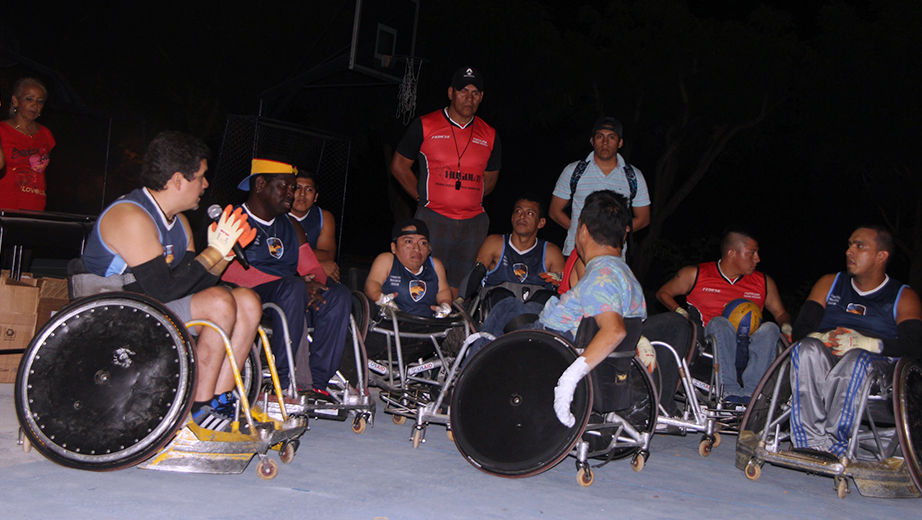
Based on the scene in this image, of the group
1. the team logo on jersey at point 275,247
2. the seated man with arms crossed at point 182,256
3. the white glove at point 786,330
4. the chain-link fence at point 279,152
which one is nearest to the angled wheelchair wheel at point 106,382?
the seated man with arms crossed at point 182,256

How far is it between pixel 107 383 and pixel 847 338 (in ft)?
10.1

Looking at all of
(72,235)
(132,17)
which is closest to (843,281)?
(72,235)

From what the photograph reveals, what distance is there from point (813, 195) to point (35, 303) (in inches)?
621

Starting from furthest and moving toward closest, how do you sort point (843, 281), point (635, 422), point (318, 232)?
point (318, 232), point (843, 281), point (635, 422)

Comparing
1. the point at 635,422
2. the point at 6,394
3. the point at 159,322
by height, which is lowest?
the point at 6,394

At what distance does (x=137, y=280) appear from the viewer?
103 inches

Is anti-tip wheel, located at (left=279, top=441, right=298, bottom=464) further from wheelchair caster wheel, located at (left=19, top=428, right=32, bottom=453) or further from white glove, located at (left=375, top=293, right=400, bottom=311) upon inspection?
white glove, located at (left=375, top=293, right=400, bottom=311)

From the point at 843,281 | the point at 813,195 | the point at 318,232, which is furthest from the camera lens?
the point at 813,195

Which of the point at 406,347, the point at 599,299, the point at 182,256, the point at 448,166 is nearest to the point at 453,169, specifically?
the point at 448,166

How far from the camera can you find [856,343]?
3.37m

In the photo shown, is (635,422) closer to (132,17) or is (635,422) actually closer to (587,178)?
(587,178)

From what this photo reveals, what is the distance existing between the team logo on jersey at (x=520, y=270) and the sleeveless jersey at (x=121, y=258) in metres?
2.20

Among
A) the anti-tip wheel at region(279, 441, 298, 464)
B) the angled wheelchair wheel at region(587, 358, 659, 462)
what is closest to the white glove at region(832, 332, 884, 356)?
the angled wheelchair wheel at region(587, 358, 659, 462)

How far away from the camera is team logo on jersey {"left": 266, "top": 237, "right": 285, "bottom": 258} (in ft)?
12.1
